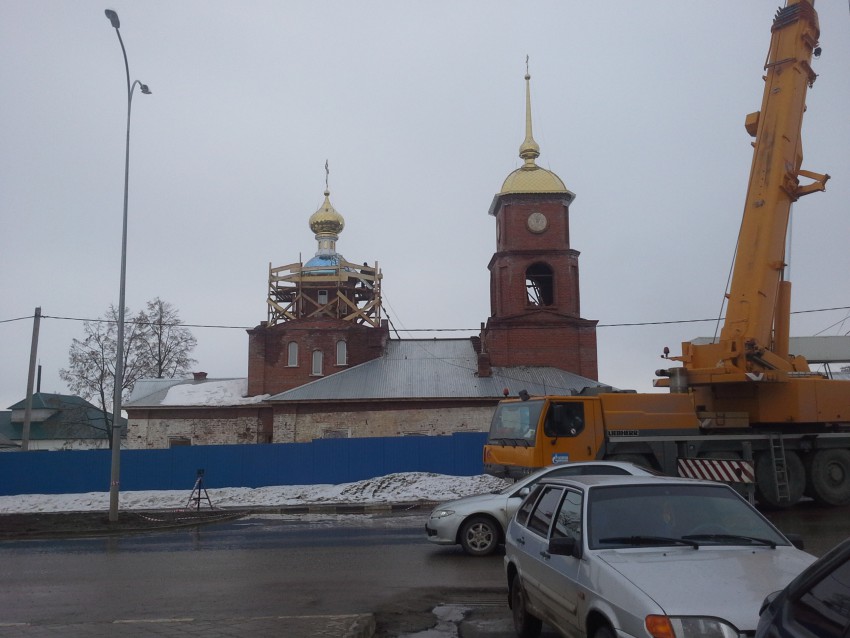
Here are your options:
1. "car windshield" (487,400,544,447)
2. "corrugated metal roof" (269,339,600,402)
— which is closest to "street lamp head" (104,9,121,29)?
"car windshield" (487,400,544,447)

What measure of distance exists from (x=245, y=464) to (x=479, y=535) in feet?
64.8

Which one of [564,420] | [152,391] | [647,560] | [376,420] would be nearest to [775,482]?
[564,420]

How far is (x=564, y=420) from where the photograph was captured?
1661 centimetres

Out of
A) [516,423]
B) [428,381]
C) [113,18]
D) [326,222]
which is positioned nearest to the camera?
[516,423]

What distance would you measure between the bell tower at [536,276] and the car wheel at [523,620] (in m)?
32.5

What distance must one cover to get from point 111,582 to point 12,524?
38.2 feet

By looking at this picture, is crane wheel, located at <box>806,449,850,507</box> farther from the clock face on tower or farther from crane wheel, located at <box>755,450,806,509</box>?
the clock face on tower

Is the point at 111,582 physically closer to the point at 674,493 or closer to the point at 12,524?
the point at 674,493

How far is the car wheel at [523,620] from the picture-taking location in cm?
711

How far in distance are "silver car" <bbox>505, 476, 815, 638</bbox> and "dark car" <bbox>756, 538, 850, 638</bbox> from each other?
3.41 feet

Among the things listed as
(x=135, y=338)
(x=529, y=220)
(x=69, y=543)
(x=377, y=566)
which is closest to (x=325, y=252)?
(x=135, y=338)

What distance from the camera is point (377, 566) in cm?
1165

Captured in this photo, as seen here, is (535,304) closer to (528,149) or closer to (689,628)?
(528,149)

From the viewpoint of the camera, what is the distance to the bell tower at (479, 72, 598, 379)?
40.8m
